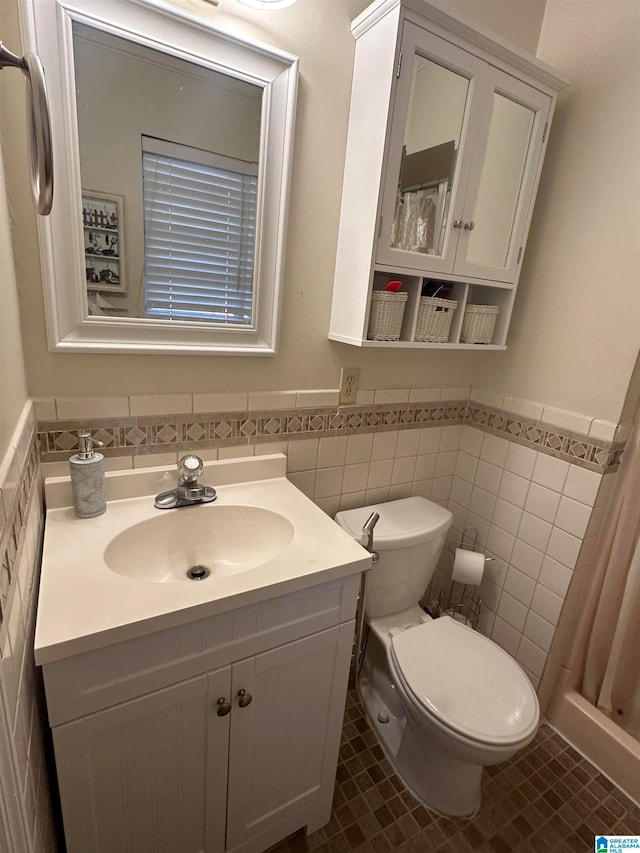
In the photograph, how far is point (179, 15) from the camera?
908 millimetres

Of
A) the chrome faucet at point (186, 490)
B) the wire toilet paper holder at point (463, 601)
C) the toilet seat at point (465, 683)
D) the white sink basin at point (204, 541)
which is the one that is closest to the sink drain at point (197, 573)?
the white sink basin at point (204, 541)

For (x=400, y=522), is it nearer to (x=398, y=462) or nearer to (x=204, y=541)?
(x=398, y=462)

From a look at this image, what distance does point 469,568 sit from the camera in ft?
4.97

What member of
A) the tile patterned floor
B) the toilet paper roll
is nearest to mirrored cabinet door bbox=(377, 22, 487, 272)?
the toilet paper roll

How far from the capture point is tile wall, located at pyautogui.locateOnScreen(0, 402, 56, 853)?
1.68ft

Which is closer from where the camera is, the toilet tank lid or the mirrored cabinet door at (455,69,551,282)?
the mirrored cabinet door at (455,69,551,282)

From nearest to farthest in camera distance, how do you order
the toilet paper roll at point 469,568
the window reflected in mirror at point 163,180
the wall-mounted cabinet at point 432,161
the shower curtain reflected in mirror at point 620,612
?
the window reflected in mirror at point 163,180 < the wall-mounted cabinet at point 432,161 < the shower curtain reflected in mirror at point 620,612 < the toilet paper roll at point 469,568

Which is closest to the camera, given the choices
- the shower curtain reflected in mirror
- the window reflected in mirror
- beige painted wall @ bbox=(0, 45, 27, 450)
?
beige painted wall @ bbox=(0, 45, 27, 450)

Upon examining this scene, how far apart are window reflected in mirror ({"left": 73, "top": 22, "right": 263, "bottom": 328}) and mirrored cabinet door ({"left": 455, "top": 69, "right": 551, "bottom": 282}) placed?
59 cm

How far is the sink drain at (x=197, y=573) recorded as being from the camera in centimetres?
106

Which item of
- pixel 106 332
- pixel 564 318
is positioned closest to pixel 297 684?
pixel 106 332

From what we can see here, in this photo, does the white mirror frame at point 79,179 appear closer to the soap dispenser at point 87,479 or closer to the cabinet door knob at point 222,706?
the soap dispenser at point 87,479

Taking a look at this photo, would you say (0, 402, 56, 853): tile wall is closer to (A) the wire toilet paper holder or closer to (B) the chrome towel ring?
(B) the chrome towel ring

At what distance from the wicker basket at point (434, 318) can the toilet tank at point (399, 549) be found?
581mm
